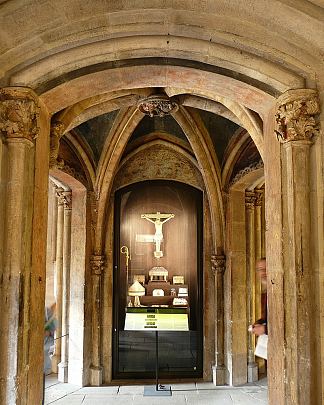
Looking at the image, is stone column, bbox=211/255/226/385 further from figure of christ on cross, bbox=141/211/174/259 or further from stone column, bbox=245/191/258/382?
figure of christ on cross, bbox=141/211/174/259

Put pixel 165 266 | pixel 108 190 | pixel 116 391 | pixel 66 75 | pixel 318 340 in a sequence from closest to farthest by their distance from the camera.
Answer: pixel 318 340
pixel 66 75
pixel 116 391
pixel 108 190
pixel 165 266

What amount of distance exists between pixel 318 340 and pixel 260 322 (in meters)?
1.37

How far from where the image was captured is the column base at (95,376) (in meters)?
7.94

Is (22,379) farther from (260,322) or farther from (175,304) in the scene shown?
(175,304)

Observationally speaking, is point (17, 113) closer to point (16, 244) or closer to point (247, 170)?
point (16, 244)

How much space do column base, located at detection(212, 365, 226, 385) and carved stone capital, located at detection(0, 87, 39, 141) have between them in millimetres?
6021

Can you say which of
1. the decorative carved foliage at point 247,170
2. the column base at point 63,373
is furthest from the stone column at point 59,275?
the decorative carved foliage at point 247,170

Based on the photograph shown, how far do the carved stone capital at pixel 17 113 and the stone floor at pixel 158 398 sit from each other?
16.2 ft

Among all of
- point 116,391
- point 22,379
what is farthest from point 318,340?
point 116,391

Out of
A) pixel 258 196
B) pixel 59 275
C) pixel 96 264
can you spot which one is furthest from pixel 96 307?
pixel 258 196

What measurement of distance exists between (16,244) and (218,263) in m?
5.52

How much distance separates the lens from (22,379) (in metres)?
3.11

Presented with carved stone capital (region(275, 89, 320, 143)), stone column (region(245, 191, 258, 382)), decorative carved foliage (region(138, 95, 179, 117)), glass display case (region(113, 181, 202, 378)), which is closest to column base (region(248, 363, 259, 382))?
stone column (region(245, 191, 258, 382))

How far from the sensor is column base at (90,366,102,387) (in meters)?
7.94
